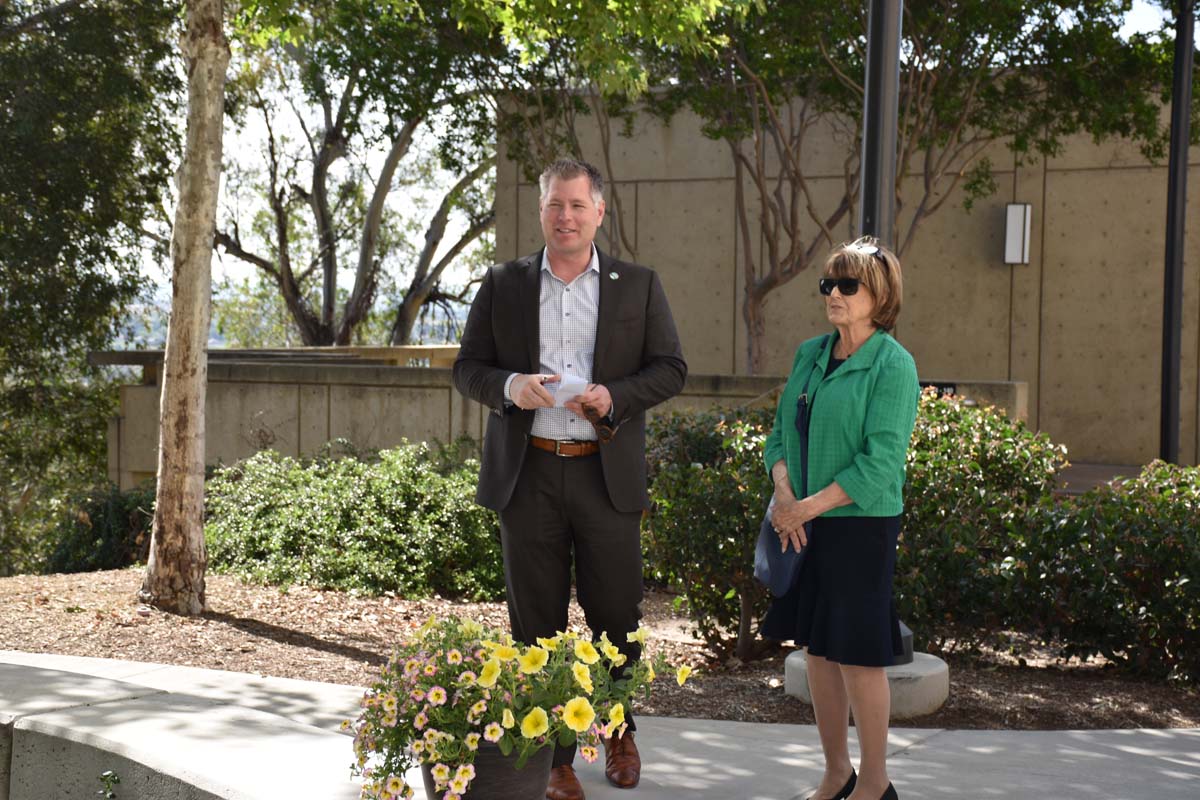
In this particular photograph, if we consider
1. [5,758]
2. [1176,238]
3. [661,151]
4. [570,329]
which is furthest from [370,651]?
[661,151]

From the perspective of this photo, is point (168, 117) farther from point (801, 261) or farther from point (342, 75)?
point (801, 261)

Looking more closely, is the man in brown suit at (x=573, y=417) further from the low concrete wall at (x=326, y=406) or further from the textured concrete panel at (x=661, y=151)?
the textured concrete panel at (x=661, y=151)

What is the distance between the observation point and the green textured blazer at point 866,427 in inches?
148

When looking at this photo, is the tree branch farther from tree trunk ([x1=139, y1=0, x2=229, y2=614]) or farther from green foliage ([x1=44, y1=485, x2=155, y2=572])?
tree trunk ([x1=139, y1=0, x2=229, y2=614])

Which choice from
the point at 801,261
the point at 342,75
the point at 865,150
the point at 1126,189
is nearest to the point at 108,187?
the point at 342,75

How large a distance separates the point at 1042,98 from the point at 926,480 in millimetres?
11584

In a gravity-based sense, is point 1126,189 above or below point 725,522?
above

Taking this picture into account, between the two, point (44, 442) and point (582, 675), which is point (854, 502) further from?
point (44, 442)

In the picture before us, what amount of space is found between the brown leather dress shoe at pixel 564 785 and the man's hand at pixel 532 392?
111 centimetres

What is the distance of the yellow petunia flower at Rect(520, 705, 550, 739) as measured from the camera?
3.35 m

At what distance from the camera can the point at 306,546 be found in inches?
371

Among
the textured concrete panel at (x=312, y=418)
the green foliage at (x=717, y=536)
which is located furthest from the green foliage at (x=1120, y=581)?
the textured concrete panel at (x=312, y=418)

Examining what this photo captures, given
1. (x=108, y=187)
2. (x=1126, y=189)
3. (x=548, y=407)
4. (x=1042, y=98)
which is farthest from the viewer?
(x=108, y=187)

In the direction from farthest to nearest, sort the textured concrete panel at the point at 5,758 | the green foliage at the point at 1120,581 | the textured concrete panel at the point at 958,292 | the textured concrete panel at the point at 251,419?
1. the textured concrete panel at the point at 958,292
2. the textured concrete panel at the point at 251,419
3. the green foliage at the point at 1120,581
4. the textured concrete panel at the point at 5,758
